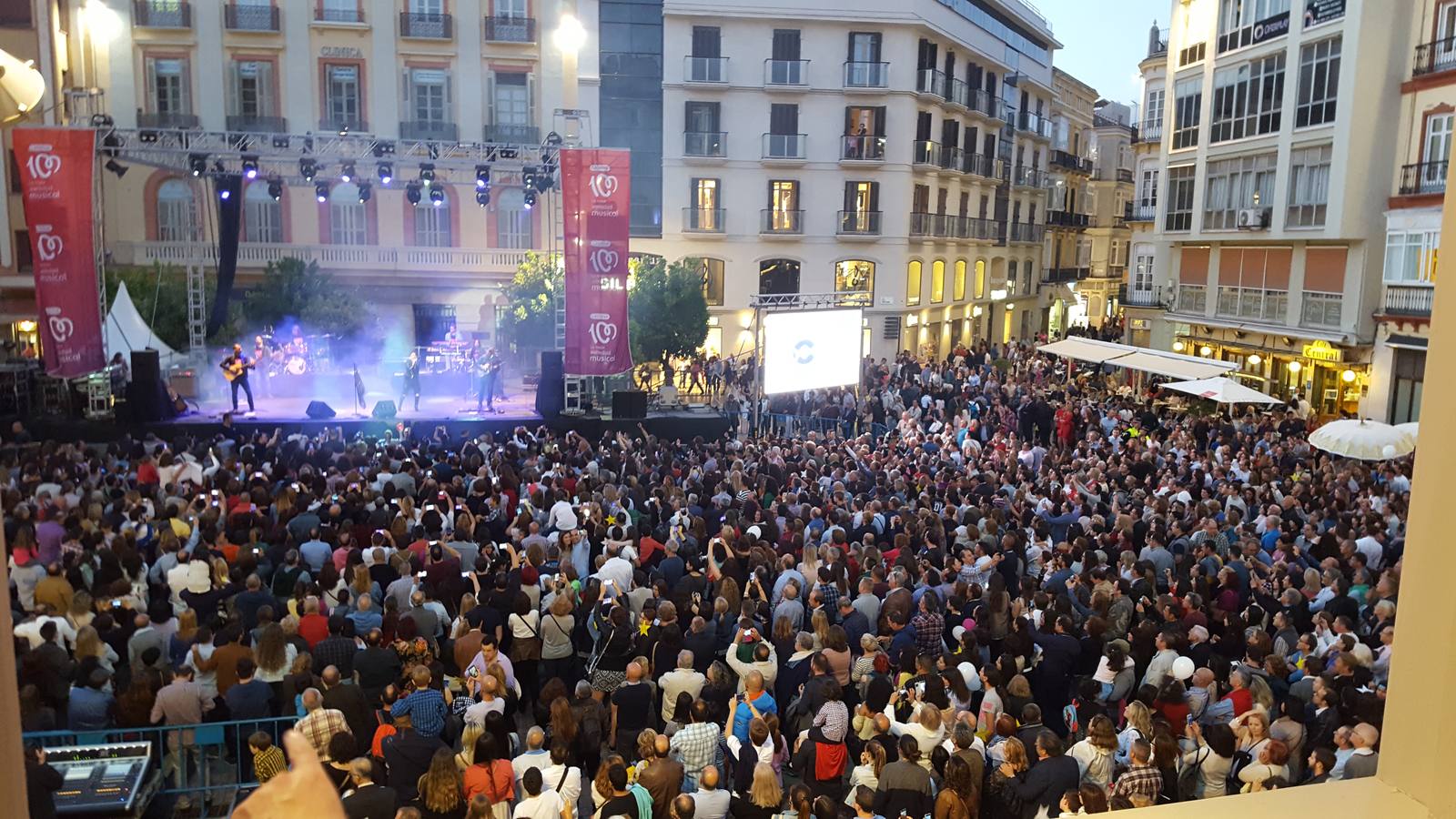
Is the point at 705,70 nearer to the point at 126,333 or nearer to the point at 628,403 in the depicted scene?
the point at 628,403

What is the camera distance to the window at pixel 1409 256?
21797mm

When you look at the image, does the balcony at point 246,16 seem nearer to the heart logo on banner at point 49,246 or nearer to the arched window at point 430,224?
the arched window at point 430,224

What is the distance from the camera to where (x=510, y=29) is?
3144cm

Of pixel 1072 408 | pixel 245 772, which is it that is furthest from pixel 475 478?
pixel 1072 408

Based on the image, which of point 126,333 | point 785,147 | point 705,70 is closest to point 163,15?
point 126,333

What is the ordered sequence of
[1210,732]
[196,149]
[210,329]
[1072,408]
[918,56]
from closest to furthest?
[1210,732] → [196,149] → [1072,408] → [210,329] → [918,56]

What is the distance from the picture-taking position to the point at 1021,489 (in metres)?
13.5

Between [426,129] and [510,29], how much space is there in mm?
3923

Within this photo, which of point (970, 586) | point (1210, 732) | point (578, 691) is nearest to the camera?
point (1210, 732)

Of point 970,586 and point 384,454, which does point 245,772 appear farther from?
point 384,454

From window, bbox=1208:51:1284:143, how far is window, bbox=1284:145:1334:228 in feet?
4.41

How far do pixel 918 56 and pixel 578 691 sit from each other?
32.1m

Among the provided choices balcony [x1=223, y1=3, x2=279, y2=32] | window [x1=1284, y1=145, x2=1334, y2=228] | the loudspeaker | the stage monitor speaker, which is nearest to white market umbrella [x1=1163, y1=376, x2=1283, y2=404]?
window [x1=1284, y1=145, x2=1334, y2=228]

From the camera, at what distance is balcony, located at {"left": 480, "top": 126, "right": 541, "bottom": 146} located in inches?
1249
